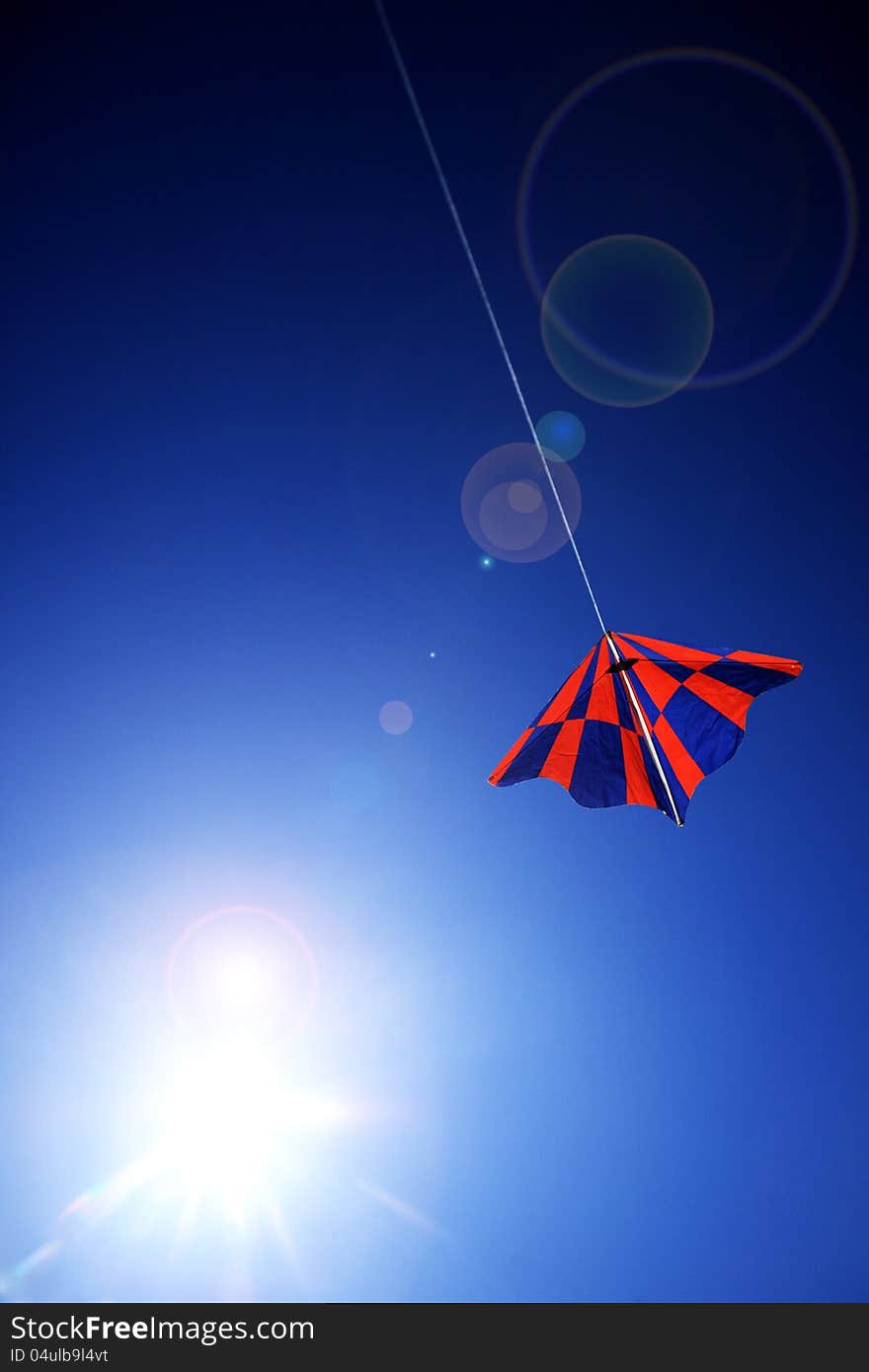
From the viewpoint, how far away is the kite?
15.8 feet

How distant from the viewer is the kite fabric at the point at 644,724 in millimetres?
4824

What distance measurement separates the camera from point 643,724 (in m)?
4.86

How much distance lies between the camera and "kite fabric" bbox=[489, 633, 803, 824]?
482 cm

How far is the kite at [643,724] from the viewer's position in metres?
4.82

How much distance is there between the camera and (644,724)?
486 centimetres
